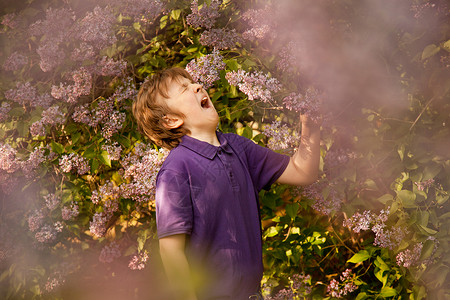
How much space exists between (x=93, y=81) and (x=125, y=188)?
17.8 inches

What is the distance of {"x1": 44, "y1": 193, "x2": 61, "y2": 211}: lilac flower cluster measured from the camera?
1753mm

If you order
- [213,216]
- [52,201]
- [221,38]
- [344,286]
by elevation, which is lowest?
[344,286]

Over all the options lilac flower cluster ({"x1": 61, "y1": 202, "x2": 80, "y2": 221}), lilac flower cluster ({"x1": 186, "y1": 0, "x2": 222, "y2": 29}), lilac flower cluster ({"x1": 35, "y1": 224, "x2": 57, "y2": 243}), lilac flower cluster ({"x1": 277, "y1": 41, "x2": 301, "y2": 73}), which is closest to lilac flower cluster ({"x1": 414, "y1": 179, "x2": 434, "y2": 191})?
lilac flower cluster ({"x1": 277, "y1": 41, "x2": 301, "y2": 73})

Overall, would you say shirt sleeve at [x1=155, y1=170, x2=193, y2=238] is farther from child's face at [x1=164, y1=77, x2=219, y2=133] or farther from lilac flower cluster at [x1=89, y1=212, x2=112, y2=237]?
lilac flower cluster at [x1=89, y1=212, x2=112, y2=237]

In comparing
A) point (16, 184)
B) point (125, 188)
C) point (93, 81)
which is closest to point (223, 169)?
point (125, 188)

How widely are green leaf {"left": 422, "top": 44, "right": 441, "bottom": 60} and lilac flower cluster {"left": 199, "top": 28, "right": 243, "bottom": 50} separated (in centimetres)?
61

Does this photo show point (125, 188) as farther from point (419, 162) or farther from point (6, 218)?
point (419, 162)

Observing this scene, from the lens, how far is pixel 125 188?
165cm

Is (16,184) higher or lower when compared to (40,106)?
lower

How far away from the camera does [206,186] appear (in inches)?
45.8

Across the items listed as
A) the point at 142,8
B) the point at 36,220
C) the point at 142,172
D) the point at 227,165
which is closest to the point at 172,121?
the point at 227,165

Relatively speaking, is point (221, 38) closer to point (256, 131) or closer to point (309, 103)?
point (256, 131)

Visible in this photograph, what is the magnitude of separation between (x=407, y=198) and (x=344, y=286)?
408 mm

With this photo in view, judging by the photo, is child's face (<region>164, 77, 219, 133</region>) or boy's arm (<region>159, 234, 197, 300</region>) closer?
boy's arm (<region>159, 234, 197, 300</region>)
